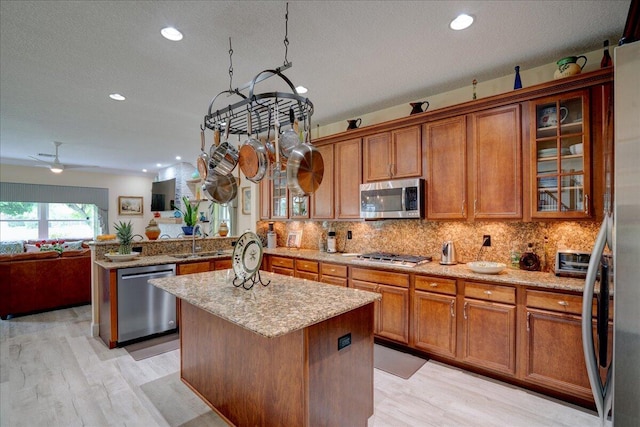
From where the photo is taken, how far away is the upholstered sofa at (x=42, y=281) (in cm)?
431

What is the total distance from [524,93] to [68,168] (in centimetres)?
960

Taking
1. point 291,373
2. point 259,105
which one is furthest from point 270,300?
point 259,105

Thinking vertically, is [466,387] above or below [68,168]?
below

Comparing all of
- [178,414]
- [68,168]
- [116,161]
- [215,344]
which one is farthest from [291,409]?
[68,168]

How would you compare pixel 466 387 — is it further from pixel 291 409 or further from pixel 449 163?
pixel 449 163

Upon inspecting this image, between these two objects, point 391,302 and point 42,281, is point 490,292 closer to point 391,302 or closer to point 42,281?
point 391,302

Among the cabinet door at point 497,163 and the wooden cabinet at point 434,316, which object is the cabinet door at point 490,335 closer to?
the wooden cabinet at point 434,316

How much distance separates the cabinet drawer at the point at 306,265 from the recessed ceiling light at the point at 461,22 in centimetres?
278

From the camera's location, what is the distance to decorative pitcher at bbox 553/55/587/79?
8.03 feet

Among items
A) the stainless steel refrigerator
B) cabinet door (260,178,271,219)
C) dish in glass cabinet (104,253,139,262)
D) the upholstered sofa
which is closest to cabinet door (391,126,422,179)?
cabinet door (260,178,271,219)

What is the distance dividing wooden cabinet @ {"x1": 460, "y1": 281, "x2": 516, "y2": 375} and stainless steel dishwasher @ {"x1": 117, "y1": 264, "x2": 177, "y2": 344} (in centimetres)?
324

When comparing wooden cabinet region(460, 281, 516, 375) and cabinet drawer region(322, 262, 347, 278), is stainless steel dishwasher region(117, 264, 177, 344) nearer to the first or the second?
cabinet drawer region(322, 262, 347, 278)

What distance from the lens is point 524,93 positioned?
265 centimetres

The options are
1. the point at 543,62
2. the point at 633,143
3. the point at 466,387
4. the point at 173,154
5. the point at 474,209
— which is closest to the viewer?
the point at 633,143
